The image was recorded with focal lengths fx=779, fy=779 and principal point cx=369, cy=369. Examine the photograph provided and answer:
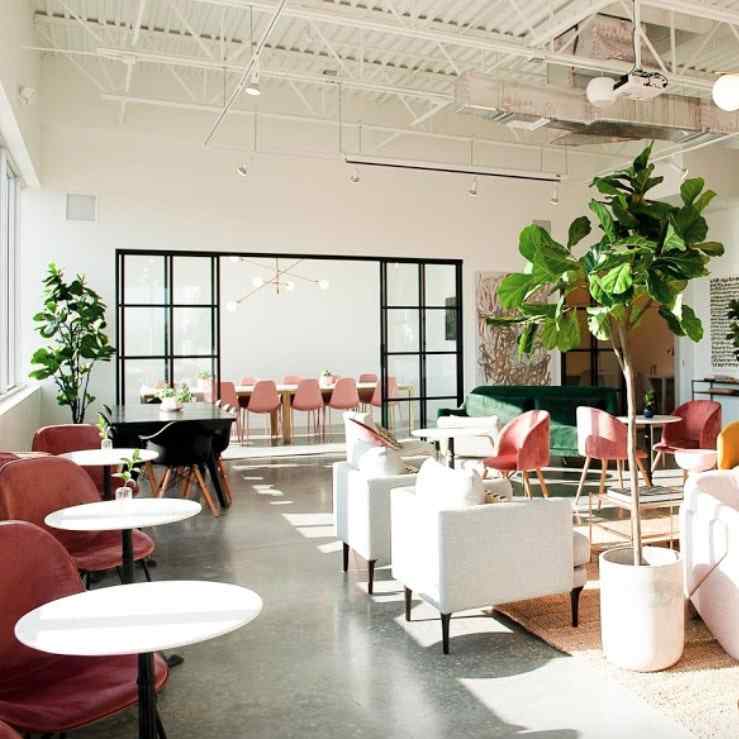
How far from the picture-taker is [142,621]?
207cm

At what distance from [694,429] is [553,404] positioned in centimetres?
180

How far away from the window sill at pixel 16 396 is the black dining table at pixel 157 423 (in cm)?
90

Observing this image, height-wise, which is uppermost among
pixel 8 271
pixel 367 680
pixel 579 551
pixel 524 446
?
pixel 8 271

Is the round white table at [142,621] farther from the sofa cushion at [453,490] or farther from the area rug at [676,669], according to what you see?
the area rug at [676,669]

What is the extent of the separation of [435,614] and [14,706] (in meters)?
2.58

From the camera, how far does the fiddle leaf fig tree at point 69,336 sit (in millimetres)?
9180

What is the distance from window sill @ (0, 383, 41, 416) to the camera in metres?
7.07

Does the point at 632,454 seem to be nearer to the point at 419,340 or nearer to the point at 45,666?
the point at 45,666

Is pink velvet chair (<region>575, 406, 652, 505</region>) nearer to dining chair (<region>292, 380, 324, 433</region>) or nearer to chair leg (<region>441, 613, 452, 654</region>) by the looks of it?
chair leg (<region>441, 613, 452, 654</region>)

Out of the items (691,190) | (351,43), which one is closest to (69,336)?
(351,43)

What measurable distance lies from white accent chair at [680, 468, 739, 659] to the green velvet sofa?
5088mm

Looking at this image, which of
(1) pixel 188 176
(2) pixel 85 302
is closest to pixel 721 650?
(2) pixel 85 302

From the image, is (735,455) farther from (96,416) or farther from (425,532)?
(96,416)

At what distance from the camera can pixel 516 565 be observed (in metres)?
3.98
